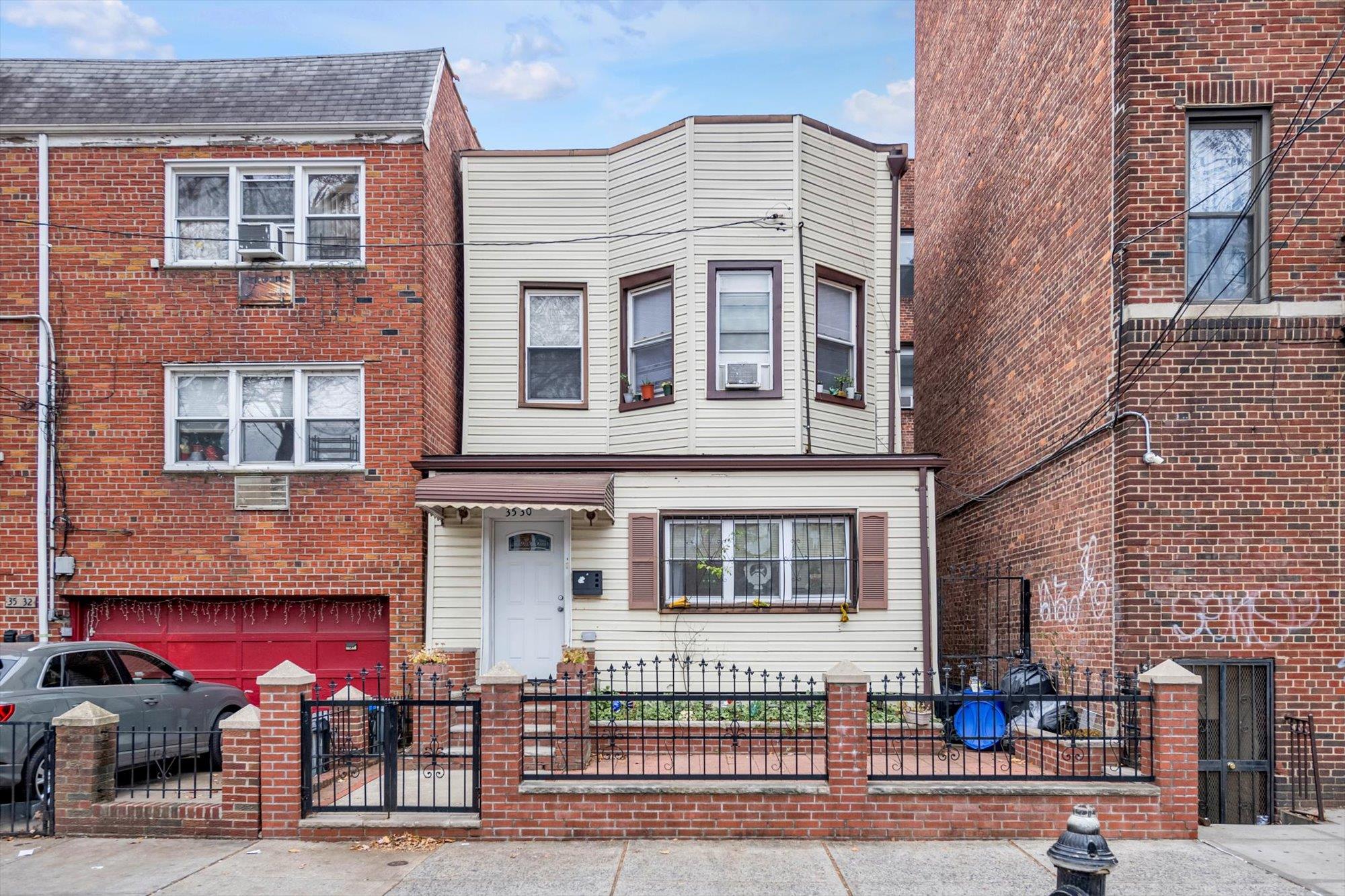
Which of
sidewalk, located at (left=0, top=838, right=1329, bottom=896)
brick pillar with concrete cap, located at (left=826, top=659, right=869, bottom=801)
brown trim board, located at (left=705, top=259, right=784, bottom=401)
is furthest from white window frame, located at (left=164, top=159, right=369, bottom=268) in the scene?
brick pillar with concrete cap, located at (left=826, top=659, right=869, bottom=801)

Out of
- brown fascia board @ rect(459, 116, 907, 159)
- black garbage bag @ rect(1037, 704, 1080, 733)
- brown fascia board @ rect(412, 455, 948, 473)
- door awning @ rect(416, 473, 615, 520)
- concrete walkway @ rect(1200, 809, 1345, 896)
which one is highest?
brown fascia board @ rect(459, 116, 907, 159)

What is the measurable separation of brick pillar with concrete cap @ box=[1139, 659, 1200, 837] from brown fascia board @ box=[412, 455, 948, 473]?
4623 millimetres

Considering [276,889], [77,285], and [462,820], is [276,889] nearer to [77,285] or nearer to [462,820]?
[462,820]

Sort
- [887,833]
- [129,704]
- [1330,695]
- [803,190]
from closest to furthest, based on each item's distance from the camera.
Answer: [887,833] < [1330,695] < [129,704] < [803,190]

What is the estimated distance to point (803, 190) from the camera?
14125mm

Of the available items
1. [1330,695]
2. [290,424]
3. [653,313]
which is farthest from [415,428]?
[1330,695]

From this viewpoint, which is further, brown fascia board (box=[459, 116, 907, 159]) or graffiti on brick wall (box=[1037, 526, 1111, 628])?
brown fascia board (box=[459, 116, 907, 159])

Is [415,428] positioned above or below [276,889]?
above

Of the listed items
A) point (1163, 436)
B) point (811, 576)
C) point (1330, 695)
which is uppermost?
point (1163, 436)

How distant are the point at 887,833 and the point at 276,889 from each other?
4.67m

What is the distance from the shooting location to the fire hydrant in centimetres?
596

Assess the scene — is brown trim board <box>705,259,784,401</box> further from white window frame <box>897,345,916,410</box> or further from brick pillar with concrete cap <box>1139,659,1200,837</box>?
white window frame <box>897,345,916,410</box>

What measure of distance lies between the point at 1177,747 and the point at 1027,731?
124cm

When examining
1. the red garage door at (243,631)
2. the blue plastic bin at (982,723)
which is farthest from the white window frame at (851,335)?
the red garage door at (243,631)
